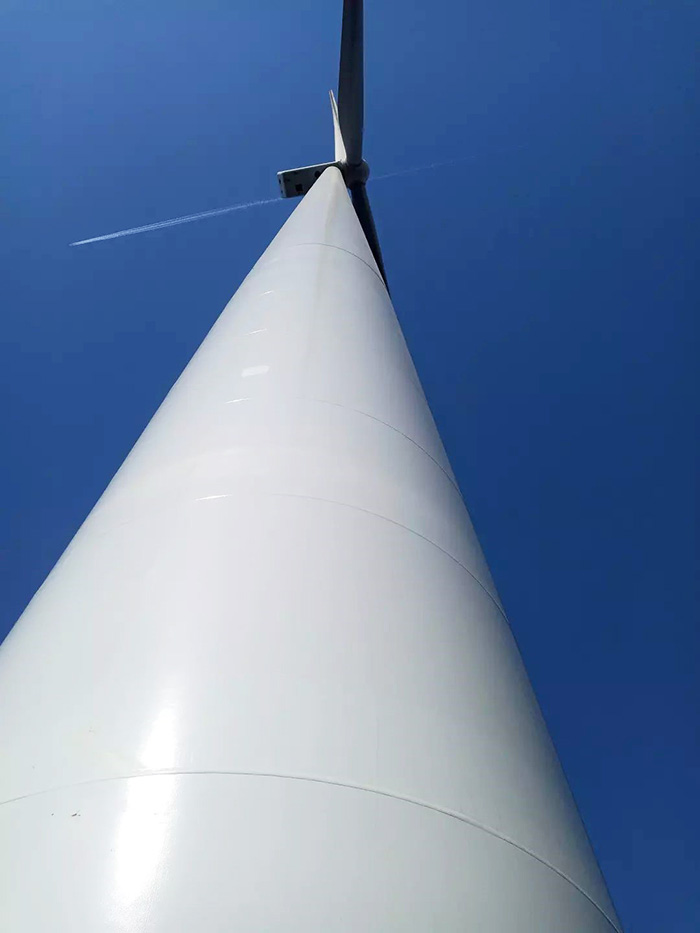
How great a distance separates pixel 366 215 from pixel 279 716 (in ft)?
42.4

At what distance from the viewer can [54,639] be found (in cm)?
264

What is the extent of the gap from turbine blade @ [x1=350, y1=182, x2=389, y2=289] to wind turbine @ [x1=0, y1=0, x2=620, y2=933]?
10.1 meters

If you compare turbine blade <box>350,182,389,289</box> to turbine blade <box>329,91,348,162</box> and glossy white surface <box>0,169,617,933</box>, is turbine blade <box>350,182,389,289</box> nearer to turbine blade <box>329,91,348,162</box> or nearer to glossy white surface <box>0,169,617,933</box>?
turbine blade <box>329,91,348,162</box>

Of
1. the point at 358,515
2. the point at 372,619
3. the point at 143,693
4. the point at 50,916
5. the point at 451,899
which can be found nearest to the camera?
the point at 50,916

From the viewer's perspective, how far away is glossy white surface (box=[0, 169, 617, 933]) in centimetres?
178

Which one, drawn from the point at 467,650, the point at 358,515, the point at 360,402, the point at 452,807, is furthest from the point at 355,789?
the point at 360,402

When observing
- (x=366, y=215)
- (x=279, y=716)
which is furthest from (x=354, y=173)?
(x=279, y=716)

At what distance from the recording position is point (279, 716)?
2.13 meters

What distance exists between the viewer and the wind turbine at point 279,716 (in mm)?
1782

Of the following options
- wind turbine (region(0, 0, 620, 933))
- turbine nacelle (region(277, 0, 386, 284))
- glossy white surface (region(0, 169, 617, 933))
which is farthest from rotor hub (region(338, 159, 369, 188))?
Result: glossy white surface (region(0, 169, 617, 933))

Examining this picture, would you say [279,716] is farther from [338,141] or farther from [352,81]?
[338,141]

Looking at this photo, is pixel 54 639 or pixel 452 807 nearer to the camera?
pixel 452 807

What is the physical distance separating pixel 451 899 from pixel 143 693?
1.07 metres

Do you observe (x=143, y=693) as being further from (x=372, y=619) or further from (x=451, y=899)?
(x=451, y=899)
